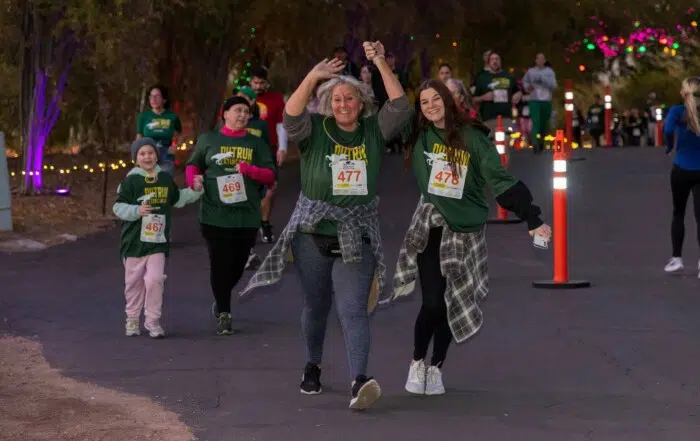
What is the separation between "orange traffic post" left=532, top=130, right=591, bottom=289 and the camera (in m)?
15.4

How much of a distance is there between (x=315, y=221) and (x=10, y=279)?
7.53m

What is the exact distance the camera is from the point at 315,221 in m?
9.85

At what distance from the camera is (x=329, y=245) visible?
991cm

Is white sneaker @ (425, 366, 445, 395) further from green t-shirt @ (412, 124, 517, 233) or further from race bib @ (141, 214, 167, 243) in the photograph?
race bib @ (141, 214, 167, 243)

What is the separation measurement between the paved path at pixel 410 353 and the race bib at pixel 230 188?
36.3 inches

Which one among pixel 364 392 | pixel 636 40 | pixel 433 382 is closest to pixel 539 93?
pixel 433 382

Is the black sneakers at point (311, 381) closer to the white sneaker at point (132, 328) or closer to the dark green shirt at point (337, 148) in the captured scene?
the dark green shirt at point (337, 148)

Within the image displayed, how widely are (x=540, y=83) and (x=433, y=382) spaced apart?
70.1ft

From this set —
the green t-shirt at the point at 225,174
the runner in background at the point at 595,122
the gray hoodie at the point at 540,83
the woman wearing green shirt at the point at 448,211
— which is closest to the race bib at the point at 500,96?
the gray hoodie at the point at 540,83

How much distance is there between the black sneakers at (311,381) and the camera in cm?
1021

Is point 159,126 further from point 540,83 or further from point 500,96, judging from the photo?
point 540,83

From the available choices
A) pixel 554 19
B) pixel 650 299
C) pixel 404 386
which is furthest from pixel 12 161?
pixel 404 386

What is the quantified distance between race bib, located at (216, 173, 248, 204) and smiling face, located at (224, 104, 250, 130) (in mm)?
344

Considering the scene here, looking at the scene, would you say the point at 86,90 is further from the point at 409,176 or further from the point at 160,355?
the point at 160,355
